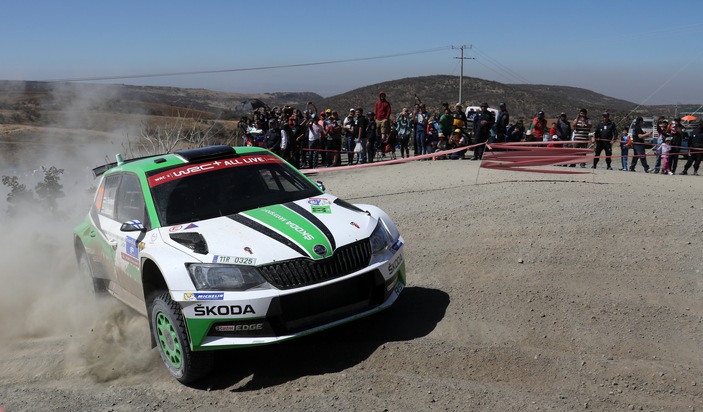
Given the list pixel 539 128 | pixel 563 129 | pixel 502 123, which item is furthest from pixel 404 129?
pixel 563 129

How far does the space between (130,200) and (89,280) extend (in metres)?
1.60

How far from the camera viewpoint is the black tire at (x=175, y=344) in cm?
521

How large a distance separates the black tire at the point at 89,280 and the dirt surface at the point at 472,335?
0.15m

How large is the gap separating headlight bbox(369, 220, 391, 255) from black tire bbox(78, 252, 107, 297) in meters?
3.26

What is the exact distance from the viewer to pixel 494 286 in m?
6.95

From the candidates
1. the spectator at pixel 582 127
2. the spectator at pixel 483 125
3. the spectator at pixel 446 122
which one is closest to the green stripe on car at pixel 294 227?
the spectator at pixel 483 125

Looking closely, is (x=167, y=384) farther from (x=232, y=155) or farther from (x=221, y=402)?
(x=232, y=155)

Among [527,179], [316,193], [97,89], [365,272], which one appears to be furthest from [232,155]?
[97,89]

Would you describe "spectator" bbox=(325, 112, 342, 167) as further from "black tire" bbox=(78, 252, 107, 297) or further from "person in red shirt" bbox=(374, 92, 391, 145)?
"black tire" bbox=(78, 252, 107, 297)

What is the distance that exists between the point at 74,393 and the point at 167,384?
0.82 meters

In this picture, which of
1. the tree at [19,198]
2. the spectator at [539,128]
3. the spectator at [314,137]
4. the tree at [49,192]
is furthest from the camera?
the spectator at [314,137]

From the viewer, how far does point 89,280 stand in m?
7.48

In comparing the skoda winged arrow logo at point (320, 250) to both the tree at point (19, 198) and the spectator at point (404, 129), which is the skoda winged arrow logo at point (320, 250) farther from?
the spectator at point (404, 129)

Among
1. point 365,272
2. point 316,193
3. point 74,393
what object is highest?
point 316,193
